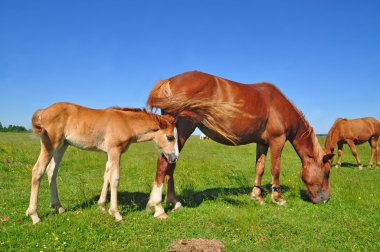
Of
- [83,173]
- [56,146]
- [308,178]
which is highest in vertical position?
[56,146]

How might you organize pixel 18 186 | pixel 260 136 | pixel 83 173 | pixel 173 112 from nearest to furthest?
pixel 173 112
pixel 260 136
pixel 18 186
pixel 83 173

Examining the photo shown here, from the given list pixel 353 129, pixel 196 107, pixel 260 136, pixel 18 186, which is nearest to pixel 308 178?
pixel 260 136

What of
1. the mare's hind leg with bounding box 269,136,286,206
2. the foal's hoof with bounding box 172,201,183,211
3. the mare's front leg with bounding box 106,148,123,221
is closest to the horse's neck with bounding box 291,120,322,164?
the mare's hind leg with bounding box 269,136,286,206

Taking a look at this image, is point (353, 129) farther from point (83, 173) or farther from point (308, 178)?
point (83, 173)

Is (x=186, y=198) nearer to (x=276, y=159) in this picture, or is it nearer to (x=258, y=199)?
(x=258, y=199)

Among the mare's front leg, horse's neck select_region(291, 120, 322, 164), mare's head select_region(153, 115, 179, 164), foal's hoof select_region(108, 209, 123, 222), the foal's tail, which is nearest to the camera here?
the foal's tail

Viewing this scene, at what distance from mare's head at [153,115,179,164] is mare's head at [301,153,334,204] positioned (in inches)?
152

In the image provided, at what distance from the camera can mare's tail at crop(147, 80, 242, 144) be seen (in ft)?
21.9

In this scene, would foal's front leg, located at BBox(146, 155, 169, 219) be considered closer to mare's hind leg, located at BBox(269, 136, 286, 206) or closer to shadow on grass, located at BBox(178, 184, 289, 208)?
shadow on grass, located at BBox(178, 184, 289, 208)

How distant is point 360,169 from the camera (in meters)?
15.9

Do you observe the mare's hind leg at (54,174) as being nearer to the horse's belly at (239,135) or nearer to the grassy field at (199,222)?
the grassy field at (199,222)

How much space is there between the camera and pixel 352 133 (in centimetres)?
1806

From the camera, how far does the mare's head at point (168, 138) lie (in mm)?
6645

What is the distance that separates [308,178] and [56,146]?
6.09m
